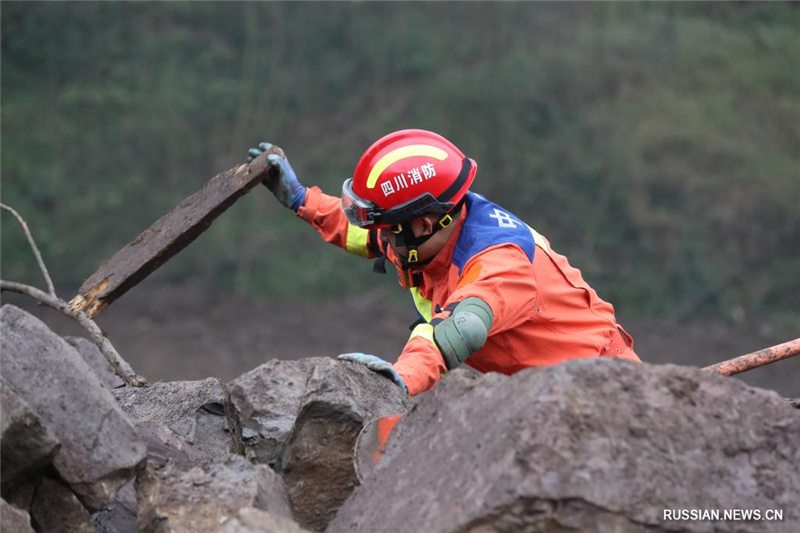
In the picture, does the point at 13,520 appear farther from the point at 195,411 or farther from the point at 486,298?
the point at 486,298

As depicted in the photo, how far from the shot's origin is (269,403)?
14.4 ft

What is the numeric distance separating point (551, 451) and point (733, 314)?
1123 cm

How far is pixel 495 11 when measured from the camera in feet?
46.8

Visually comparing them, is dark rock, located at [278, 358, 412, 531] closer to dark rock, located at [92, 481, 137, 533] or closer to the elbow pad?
the elbow pad

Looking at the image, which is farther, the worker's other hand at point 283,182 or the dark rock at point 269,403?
the worker's other hand at point 283,182

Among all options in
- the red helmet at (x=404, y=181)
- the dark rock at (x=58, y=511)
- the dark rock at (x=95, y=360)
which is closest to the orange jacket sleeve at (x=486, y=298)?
the red helmet at (x=404, y=181)

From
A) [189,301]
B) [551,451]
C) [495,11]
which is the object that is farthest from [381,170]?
[495,11]

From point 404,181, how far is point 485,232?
37 cm

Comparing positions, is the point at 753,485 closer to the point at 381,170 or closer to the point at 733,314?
the point at 381,170

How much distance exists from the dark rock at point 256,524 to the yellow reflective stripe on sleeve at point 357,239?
2295mm

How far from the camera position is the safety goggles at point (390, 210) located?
396 centimetres

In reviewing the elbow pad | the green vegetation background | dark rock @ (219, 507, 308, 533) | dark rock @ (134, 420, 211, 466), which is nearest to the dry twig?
dark rock @ (134, 420, 211, 466)

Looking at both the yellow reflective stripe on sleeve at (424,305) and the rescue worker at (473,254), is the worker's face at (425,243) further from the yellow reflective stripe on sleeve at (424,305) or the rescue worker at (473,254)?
the yellow reflective stripe on sleeve at (424,305)

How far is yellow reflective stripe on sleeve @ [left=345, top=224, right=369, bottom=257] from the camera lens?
4805 mm
